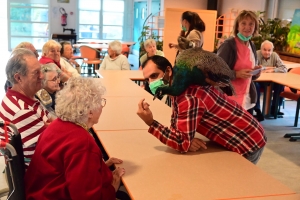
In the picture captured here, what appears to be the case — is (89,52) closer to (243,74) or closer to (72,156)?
(243,74)

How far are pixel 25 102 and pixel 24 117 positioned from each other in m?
0.09

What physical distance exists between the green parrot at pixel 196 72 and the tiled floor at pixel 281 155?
78.4 inches

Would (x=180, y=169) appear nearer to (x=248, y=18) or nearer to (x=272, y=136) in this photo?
(x=248, y=18)

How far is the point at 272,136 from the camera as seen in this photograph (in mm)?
4887

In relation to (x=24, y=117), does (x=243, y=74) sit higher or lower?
higher

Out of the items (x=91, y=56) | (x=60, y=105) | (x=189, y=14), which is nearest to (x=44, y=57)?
(x=189, y=14)

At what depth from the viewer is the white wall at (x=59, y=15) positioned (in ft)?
46.3

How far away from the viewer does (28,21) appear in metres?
14.1

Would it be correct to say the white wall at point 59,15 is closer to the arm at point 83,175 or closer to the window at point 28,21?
the window at point 28,21

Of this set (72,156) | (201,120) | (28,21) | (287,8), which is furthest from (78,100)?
(28,21)

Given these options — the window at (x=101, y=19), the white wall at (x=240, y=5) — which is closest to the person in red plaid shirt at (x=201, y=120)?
the white wall at (x=240, y=5)

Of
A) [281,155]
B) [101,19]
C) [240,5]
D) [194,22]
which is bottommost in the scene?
[281,155]

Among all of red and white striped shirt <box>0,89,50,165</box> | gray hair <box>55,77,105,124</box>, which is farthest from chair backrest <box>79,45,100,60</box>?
gray hair <box>55,77,105,124</box>

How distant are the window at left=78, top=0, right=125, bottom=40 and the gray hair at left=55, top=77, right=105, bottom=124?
44.7ft
